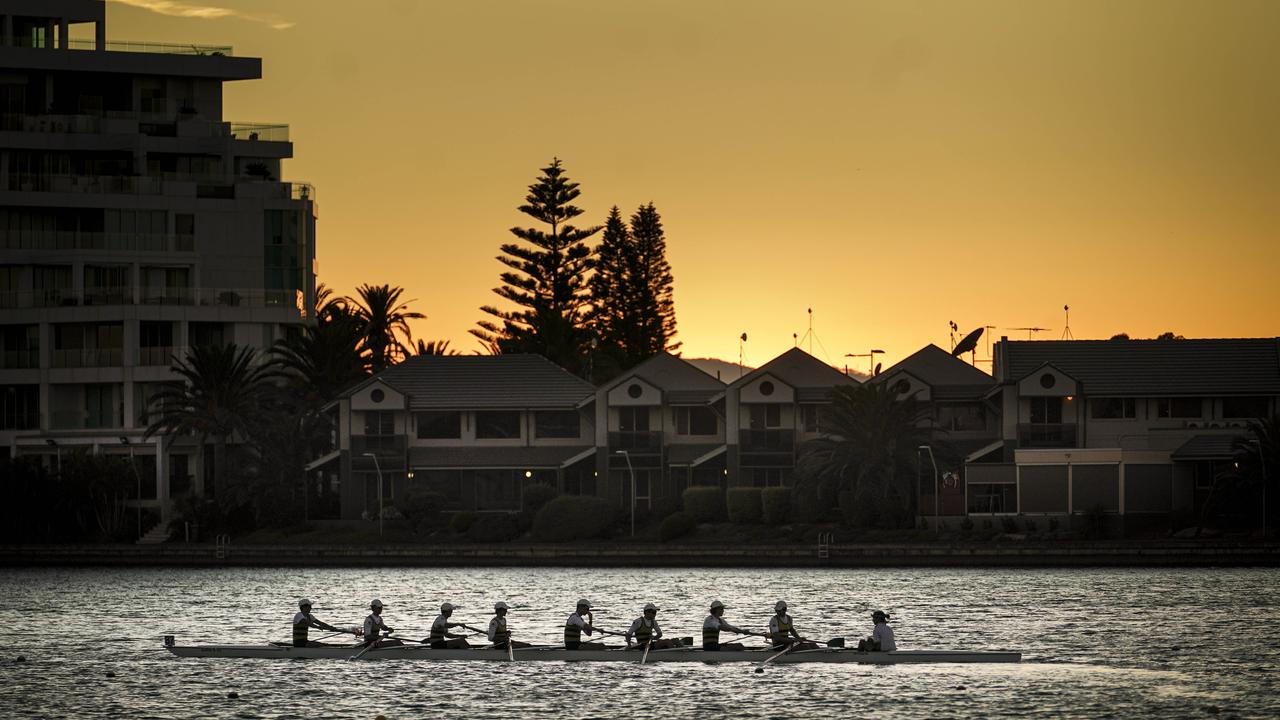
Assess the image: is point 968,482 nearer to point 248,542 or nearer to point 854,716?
point 248,542

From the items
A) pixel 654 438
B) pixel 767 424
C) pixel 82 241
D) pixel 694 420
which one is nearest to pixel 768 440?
pixel 767 424

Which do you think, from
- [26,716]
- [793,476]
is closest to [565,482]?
[793,476]

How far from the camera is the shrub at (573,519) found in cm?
9719

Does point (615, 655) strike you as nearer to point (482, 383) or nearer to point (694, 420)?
point (694, 420)

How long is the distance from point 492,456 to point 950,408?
24.6 m

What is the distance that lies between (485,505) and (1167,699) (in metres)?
58.8

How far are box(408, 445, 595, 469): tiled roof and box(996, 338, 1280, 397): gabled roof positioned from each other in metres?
24.1

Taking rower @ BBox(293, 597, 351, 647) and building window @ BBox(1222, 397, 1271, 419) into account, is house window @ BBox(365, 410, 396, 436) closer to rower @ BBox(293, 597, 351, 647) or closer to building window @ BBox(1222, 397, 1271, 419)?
building window @ BBox(1222, 397, 1271, 419)

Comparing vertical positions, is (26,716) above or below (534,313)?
below

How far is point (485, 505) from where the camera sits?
10562 centimetres

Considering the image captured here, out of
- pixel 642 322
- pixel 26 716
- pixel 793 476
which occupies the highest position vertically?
pixel 642 322

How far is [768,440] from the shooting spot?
103312 millimetres

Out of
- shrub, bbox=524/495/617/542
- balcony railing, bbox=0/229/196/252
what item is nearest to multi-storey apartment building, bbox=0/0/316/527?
balcony railing, bbox=0/229/196/252

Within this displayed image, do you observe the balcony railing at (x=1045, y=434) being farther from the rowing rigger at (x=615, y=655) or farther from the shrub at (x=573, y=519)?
the rowing rigger at (x=615, y=655)
